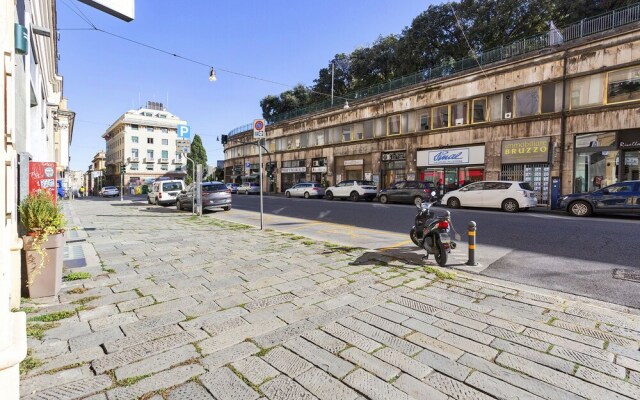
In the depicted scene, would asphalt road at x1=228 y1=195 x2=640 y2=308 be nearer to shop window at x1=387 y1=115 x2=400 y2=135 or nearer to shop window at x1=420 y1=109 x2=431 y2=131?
shop window at x1=420 y1=109 x2=431 y2=131

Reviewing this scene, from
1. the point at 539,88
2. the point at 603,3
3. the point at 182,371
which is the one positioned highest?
the point at 603,3

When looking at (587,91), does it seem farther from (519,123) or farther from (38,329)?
(38,329)

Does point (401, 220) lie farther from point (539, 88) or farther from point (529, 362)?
point (539, 88)

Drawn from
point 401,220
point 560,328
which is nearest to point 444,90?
point 401,220

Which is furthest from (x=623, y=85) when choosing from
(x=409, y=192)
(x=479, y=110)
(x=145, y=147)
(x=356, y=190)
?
(x=145, y=147)

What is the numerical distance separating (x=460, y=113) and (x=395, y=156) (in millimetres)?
5933

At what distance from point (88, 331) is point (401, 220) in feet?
33.6

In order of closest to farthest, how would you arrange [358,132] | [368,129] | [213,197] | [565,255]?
[565,255] < [213,197] < [368,129] < [358,132]

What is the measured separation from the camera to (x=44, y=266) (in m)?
3.92

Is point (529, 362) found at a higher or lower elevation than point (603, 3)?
lower

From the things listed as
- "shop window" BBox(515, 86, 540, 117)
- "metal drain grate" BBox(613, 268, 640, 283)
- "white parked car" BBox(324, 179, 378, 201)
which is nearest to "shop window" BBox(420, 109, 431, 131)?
"white parked car" BBox(324, 179, 378, 201)

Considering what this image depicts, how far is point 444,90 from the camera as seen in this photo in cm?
2397

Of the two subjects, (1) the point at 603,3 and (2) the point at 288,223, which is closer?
(2) the point at 288,223

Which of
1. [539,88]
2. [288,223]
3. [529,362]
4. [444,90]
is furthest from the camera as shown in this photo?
[444,90]
